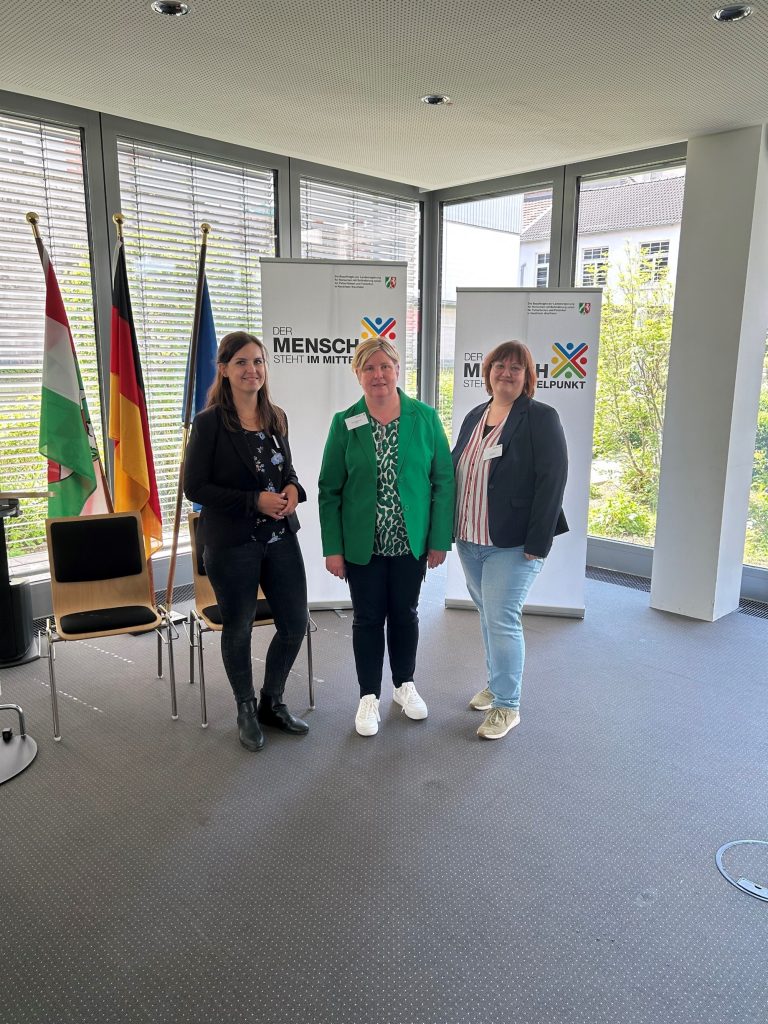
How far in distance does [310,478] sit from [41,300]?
182 centimetres

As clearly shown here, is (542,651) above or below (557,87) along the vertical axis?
below

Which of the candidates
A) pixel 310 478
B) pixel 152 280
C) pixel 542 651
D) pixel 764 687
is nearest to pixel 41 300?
pixel 152 280

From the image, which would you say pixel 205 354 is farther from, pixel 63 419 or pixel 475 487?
pixel 475 487

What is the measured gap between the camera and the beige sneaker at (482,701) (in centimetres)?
336

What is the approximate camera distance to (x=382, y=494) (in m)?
2.91

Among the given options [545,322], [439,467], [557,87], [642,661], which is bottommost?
[642,661]

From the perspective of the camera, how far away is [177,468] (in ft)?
16.4

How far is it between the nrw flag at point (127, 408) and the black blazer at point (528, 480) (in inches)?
79.8

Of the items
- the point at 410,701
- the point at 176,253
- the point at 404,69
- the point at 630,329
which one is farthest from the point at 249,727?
the point at 630,329

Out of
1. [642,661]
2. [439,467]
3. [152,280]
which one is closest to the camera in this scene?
[439,467]

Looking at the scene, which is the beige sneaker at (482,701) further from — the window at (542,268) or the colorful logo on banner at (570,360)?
the window at (542,268)

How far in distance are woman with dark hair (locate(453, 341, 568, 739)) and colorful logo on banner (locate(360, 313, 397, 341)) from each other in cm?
151

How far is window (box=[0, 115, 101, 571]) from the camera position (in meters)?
4.11

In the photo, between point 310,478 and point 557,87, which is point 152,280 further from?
point 557,87
